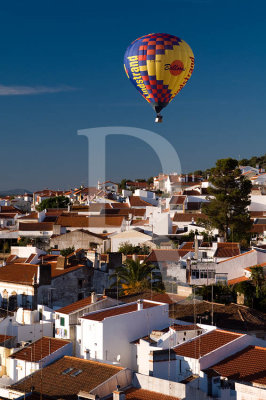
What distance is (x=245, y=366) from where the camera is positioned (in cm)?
1582

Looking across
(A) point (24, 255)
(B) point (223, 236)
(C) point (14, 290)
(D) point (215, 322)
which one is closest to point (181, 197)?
(B) point (223, 236)

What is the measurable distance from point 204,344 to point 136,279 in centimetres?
974

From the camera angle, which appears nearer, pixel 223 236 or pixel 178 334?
pixel 178 334

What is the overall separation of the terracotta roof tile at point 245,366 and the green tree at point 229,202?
1993 centimetres

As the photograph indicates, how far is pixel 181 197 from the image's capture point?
55.3 meters

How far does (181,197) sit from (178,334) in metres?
38.0

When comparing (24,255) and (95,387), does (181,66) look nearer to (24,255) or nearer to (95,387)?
(24,255)

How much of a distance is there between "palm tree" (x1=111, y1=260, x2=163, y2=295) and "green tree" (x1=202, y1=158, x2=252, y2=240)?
10536 millimetres

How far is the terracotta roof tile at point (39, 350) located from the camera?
16.9 meters

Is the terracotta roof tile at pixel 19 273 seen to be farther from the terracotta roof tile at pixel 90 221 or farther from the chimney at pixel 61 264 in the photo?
the terracotta roof tile at pixel 90 221

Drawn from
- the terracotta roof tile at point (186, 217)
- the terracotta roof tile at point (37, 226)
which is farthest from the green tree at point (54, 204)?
the terracotta roof tile at point (186, 217)

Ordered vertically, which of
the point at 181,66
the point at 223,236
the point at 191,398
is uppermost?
the point at 181,66

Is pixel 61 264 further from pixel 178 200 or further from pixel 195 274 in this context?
pixel 178 200

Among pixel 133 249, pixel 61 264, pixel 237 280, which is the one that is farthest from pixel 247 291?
pixel 133 249
